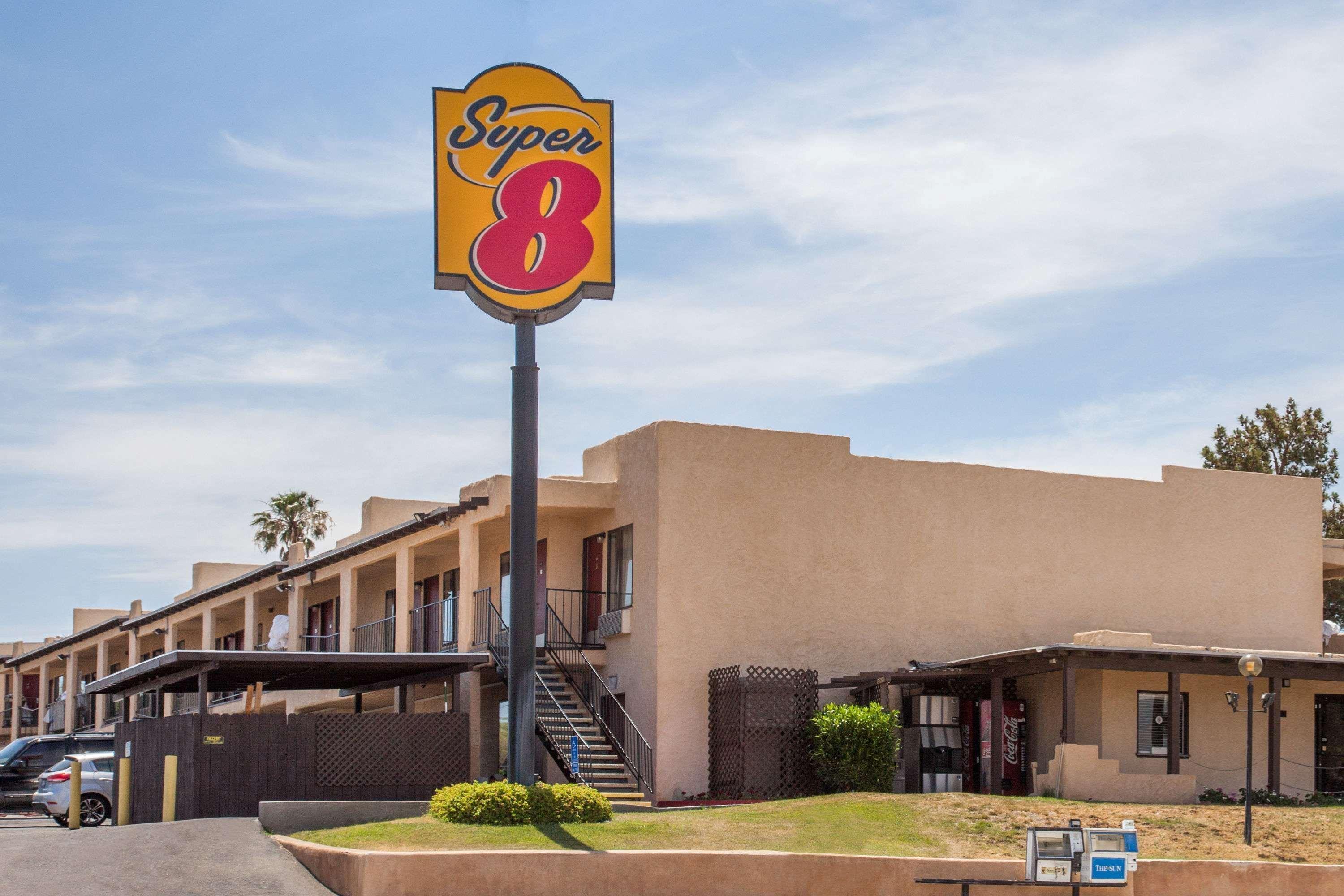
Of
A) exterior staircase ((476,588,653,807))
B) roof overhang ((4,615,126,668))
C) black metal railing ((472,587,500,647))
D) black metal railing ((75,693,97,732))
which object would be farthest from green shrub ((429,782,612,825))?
black metal railing ((75,693,97,732))

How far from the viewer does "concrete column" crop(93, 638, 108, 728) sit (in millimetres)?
53969

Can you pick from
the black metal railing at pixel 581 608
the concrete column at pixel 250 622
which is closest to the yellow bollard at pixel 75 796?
the black metal railing at pixel 581 608

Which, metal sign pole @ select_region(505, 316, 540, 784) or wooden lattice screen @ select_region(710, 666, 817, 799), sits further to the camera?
wooden lattice screen @ select_region(710, 666, 817, 799)

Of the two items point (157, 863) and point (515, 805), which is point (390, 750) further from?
point (157, 863)

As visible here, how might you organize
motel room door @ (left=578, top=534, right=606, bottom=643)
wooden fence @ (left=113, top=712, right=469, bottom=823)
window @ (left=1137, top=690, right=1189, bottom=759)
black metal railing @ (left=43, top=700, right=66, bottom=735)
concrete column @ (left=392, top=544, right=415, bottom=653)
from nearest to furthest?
wooden fence @ (left=113, top=712, right=469, bottom=823) < window @ (left=1137, top=690, right=1189, bottom=759) < motel room door @ (left=578, top=534, right=606, bottom=643) < concrete column @ (left=392, top=544, right=415, bottom=653) < black metal railing @ (left=43, top=700, right=66, bottom=735)

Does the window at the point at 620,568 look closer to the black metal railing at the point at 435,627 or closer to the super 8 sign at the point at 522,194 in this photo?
the black metal railing at the point at 435,627

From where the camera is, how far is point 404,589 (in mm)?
33281

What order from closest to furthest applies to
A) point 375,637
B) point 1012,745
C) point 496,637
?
point 1012,745
point 496,637
point 375,637

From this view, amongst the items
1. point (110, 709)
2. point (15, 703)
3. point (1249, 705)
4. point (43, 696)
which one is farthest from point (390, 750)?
point (15, 703)

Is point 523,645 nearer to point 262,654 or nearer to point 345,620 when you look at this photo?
A: point 262,654

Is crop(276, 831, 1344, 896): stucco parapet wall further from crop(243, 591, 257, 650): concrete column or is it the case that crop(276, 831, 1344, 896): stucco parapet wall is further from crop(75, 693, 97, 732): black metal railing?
crop(75, 693, 97, 732): black metal railing

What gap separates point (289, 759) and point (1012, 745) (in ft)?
40.8

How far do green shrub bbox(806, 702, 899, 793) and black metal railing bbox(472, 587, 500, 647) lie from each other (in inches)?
267

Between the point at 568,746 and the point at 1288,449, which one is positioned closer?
the point at 568,746
